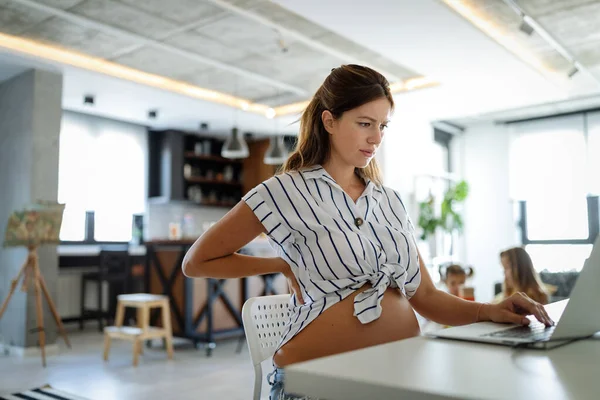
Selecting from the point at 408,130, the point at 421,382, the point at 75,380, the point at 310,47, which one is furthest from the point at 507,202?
the point at 421,382

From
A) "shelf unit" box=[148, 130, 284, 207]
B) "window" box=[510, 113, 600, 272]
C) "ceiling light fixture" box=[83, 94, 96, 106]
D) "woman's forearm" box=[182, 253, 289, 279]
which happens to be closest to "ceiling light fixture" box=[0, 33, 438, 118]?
"ceiling light fixture" box=[83, 94, 96, 106]

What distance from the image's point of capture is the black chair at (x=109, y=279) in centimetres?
700

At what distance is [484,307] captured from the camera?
1.20 metres

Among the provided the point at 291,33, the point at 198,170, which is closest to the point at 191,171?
the point at 198,170

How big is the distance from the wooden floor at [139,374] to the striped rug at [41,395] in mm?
80

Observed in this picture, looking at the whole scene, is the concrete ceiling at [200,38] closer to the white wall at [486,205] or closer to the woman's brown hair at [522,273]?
the woman's brown hair at [522,273]

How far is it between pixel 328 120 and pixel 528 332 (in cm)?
63

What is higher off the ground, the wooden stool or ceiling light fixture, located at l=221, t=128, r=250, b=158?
ceiling light fixture, located at l=221, t=128, r=250, b=158

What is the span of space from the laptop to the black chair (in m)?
6.60

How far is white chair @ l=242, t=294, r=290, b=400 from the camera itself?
149cm

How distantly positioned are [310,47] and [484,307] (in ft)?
15.5

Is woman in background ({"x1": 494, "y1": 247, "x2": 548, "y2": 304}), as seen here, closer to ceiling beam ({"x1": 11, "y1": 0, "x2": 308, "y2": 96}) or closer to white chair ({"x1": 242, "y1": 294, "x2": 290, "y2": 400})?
white chair ({"x1": 242, "y1": 294, "x2": 290, "y2": 400})

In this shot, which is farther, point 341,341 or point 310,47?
point 310,47

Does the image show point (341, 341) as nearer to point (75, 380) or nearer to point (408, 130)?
point (75, 380)
